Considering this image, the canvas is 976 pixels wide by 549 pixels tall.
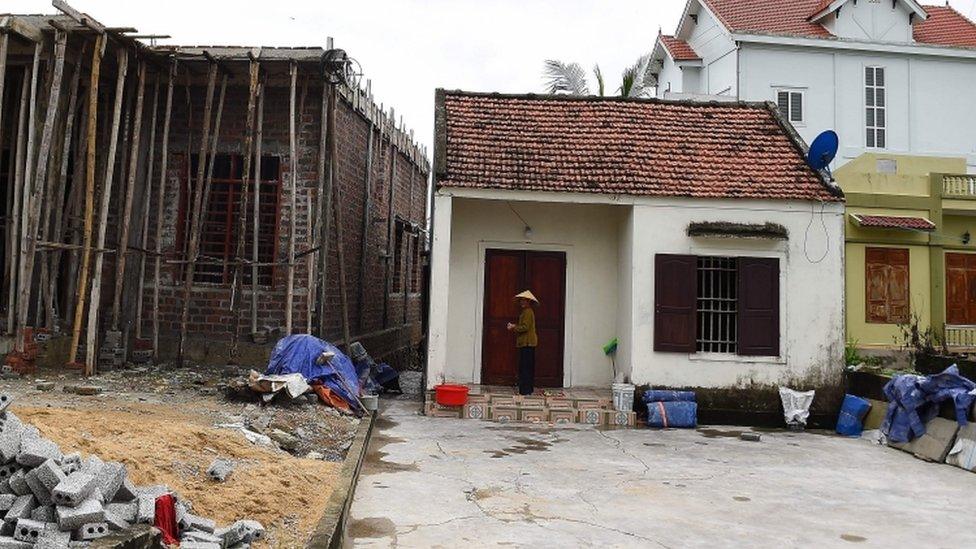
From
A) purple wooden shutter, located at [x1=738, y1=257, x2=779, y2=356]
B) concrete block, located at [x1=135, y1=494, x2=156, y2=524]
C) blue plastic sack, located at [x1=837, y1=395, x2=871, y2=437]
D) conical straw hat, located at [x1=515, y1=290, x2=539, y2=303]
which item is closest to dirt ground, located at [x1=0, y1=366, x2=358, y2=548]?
concrete block, located at [x1=135, y1=494, x2=156, y2=524]

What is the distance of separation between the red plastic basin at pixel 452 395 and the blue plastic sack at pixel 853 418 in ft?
18.5

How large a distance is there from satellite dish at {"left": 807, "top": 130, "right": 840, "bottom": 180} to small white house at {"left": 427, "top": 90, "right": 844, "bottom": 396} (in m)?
0.24

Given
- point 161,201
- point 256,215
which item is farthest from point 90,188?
point 256,215

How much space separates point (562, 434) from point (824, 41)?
16273 mm

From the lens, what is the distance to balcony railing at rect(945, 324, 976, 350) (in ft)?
55.1

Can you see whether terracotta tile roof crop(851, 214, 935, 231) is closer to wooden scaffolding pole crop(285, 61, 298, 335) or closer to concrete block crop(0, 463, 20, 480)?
wooden scaffolding pole crop(285, 61, 298, 335)

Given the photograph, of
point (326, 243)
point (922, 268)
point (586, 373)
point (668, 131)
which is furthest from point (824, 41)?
point (326, 243)

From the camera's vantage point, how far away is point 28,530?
148 inches

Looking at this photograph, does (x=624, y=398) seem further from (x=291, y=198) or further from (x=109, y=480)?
(x=109, y=480)

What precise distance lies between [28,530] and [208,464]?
201 cm

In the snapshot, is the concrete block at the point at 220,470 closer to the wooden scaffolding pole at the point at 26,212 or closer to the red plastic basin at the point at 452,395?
the red plastic basin at the point at 452,395

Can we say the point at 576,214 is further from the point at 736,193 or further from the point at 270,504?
the point at 270,504

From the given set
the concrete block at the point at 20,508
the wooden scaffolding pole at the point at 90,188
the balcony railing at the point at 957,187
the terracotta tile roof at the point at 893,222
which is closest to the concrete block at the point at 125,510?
the concrete block at the point at 20,508

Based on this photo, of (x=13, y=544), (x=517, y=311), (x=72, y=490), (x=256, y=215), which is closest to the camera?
(x=13, y=544)
